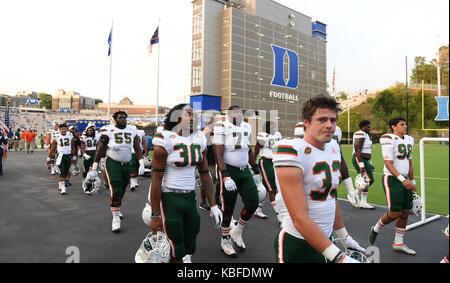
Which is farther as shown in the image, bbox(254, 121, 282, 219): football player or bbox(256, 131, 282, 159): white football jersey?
bbox(256, 131, 282, 159): white football jersey

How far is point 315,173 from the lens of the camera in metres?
2.07

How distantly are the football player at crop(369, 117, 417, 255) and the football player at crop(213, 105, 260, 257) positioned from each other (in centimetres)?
212

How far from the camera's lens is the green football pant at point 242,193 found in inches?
184

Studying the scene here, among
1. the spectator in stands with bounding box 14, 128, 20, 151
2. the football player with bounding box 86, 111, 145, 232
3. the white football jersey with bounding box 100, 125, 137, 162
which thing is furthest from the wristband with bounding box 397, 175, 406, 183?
the spectator in stands with bounding box 14, 128, 20, 151

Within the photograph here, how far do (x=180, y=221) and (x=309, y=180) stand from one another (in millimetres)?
1589

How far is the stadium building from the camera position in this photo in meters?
42.4

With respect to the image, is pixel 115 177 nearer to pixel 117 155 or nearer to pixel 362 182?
pixel 117 155

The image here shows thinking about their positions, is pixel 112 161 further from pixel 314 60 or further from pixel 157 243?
pixel 314 60

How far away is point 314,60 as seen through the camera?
5478cm

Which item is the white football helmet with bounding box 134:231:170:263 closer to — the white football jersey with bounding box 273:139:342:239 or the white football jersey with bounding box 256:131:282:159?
the white football jersey with bounding box 273:139:342:239

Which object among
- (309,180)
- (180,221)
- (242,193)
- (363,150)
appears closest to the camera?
(309,180)

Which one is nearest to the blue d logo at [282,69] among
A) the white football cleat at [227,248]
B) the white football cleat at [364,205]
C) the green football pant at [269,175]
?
the white football cleat at [364,205]

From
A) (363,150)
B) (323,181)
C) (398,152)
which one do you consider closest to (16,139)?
(363,150)
